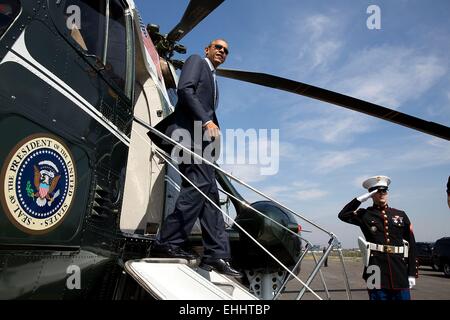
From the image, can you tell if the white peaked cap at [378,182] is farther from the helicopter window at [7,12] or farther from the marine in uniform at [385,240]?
the helicopter window at [7,12]

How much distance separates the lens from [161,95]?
4.27m

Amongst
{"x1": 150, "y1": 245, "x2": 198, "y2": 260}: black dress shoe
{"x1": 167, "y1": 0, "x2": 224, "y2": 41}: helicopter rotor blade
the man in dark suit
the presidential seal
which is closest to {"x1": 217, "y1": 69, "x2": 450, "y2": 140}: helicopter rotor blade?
{"x1": 167, "y1": 0, "x2": 224, "y2": 41}: helicopter rotor blade

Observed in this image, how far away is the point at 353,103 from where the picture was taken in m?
4.60

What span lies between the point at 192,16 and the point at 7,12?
14.5 ft

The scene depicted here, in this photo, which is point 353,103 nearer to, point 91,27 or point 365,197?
point 365,197

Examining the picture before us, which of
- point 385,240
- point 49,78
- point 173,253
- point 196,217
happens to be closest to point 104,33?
point 49,78

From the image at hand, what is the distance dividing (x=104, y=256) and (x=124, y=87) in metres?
1.27

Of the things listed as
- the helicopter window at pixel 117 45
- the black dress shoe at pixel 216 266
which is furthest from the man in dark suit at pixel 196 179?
the helicopter window at pixel 117 45

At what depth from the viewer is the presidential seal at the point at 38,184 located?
1609mm

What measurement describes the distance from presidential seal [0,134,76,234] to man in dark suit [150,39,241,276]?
92 centimetres

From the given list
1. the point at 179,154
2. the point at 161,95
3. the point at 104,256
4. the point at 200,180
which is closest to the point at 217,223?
the point at 200,180

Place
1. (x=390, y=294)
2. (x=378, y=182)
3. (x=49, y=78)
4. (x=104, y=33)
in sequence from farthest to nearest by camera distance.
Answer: (x=378, y=182)
(x=390, y=294)
(x=104, y=33)
(x=49, y=78)

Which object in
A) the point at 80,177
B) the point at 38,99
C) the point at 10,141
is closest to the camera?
the point at 10,141
